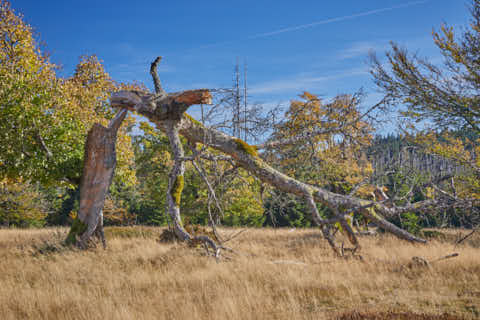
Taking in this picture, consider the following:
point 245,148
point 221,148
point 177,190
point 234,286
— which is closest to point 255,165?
point 245,148

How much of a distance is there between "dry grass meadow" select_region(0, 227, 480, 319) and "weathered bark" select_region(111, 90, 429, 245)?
1.09 meters

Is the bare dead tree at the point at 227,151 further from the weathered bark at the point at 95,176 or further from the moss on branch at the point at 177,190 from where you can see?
the weathered bark at the point at 95,176

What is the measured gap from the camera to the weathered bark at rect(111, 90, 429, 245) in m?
8.56

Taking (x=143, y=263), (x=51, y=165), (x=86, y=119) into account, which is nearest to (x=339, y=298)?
(x=143, y=263)

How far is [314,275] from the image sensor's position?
6.77 m

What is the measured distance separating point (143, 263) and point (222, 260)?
6.38 ft

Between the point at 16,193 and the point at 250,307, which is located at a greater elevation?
the point at 16,193

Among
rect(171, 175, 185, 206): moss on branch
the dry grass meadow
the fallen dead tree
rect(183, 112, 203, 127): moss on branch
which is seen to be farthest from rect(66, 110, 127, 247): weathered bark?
rect(171, 175, 185, 206): moss on branch

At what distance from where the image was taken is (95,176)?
10.4 metres

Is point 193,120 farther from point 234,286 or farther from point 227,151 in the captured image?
point 234,286

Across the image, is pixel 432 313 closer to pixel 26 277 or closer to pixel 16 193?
pixel 26 277

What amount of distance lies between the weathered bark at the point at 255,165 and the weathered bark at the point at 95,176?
69.5 inches

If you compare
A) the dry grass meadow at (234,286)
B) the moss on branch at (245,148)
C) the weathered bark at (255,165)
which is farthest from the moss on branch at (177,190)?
the moss on branch at (245,148)

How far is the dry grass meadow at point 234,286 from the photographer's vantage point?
473 cm
